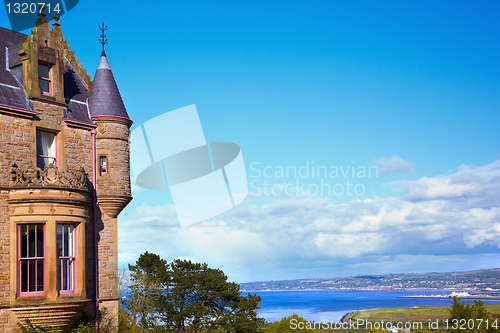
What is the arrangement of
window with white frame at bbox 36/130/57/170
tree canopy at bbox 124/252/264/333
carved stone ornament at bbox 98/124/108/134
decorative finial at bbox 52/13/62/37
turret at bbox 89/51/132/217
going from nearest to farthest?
window with white frame at bbox 36/130/57/170
turret at bbox 89/51/132/217
carved stone ornament at bbox 98/124/108/134
decorative finial at bbox 52/13/62/37
tree canopy at bbox 124/252/264/333

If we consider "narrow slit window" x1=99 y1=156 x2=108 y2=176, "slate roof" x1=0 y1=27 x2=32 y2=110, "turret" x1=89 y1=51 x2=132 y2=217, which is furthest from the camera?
"narrow slit window" x1=99 y1=156 x2=108 y2=176

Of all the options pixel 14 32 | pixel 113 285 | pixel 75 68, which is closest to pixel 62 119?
pixel 75 68

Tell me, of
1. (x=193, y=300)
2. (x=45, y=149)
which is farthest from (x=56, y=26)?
(x=193, y=300)

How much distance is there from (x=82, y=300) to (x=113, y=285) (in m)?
3.03

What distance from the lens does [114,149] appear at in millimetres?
27562

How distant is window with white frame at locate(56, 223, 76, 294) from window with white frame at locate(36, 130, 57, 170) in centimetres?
337

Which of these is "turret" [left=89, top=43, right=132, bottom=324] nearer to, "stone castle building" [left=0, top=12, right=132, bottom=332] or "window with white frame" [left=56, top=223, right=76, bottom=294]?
"stone castle building" [left=0, top=12, right=132, bottom=332]

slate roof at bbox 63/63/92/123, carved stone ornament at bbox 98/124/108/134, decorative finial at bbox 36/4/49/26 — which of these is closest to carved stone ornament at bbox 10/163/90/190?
carved stone ornament at bbox 98/124/108/134

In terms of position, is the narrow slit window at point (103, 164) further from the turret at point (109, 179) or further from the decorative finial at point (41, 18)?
the decorative finial at point (41, 18)

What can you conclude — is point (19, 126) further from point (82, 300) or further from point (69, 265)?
point (82, 300)

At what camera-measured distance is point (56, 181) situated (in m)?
23.7

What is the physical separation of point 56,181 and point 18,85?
5.14 meters

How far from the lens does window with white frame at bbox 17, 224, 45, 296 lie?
74.6ft

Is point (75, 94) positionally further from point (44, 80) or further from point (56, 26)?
point (56, 26)
